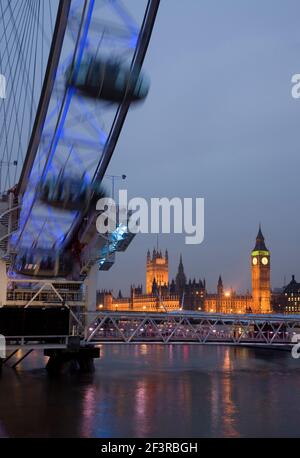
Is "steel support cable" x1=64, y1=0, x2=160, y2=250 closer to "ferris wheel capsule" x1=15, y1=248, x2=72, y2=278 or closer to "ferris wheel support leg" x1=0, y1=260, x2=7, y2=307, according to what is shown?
"ferris wheel support leg" x1=0, y1=260, x2=7, y2=307

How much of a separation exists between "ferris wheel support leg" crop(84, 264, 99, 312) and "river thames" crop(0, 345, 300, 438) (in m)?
4.32

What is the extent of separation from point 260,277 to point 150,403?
15160cm

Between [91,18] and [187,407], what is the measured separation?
1675cm

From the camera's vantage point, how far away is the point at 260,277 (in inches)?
6924

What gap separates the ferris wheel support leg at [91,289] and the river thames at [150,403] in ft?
14.2

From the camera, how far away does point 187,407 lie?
27031 millimetres

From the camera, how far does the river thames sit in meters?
22.1

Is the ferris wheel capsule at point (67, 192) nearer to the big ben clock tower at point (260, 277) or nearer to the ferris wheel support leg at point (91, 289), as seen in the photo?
the ferris wheel support leg at point (91, 289)

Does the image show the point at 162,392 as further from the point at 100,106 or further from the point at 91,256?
the point at 100,106

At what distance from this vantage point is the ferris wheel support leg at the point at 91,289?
39.1 m

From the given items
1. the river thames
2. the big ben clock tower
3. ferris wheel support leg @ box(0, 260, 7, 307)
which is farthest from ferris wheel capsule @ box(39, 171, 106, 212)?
the big ben clock tower

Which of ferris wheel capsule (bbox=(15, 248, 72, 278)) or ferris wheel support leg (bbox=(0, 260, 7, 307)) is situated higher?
ferris wheel capsule (bbox=(15, 248, 72, 278))

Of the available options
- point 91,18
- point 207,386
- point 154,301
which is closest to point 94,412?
point 207,386

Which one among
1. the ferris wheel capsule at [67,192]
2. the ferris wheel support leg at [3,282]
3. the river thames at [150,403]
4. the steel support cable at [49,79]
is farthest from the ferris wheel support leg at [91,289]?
the steel support cable at [49,79]
